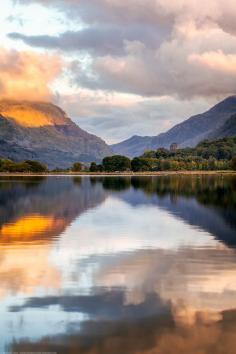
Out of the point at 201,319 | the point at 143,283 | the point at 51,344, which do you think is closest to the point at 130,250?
the point at 143,283

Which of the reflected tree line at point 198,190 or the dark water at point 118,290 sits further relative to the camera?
the reflected tree line at point 198,190

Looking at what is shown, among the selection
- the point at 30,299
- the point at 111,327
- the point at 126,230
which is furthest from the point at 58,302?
the point at 126,230

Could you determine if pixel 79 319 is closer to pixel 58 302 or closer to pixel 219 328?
pixel 58 302

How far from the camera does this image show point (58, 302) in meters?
18.0

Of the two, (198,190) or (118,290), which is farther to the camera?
(198,190)

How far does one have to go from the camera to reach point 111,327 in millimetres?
15398

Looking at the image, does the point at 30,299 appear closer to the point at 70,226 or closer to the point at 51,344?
the point at 51,344

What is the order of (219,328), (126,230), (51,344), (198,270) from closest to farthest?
(51,344) < (219,328) < (198,270) < (126,230)

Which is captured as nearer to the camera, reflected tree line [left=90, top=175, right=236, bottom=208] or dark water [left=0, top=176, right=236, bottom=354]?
dark water [left=0, top=176, right=236, bottom=354]

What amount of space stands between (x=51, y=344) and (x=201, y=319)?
4.86m

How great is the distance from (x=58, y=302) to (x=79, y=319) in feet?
7.02

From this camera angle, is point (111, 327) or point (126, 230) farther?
point (126, 230)

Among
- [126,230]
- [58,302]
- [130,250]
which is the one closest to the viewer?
[58,302]

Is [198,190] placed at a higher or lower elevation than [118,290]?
lower
